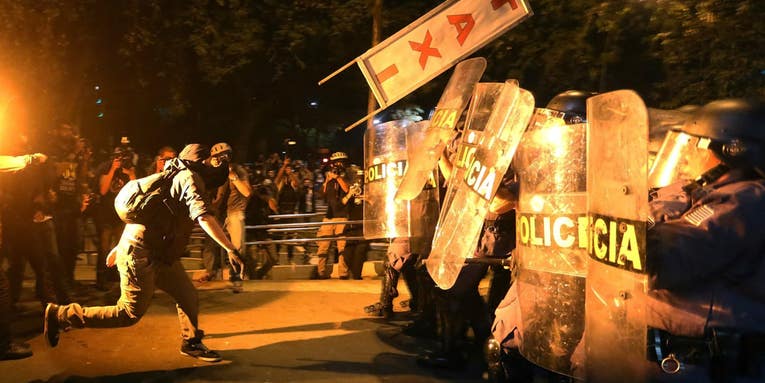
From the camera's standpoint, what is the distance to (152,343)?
644 centimetres

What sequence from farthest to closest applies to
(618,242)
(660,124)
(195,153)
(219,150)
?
(219,150)
(195,153)
(660,124)
(618,242)

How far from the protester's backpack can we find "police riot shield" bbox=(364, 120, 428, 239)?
5.81 ft

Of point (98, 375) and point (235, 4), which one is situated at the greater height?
point (235, 4)

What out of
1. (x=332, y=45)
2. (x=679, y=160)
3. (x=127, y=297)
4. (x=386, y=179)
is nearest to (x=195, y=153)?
(x=127, y=297)

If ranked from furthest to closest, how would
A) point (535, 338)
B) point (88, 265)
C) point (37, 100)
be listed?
point (37, 100), point (88, 265), point (535, 338)

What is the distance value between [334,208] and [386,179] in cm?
443

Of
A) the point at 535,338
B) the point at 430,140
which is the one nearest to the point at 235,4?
the point at 430,140

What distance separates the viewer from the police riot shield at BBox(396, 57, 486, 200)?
486 cm

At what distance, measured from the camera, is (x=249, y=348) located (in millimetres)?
6406

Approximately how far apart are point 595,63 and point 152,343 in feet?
29.1

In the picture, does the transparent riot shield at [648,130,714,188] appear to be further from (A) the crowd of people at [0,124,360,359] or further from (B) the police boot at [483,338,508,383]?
(A) the crowd of people at [0,124,360,359]

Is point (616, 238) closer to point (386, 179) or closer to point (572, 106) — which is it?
point (572, 106)

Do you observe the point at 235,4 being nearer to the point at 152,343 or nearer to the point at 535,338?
the point at 152,343

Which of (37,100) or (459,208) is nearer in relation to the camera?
(459,208)
